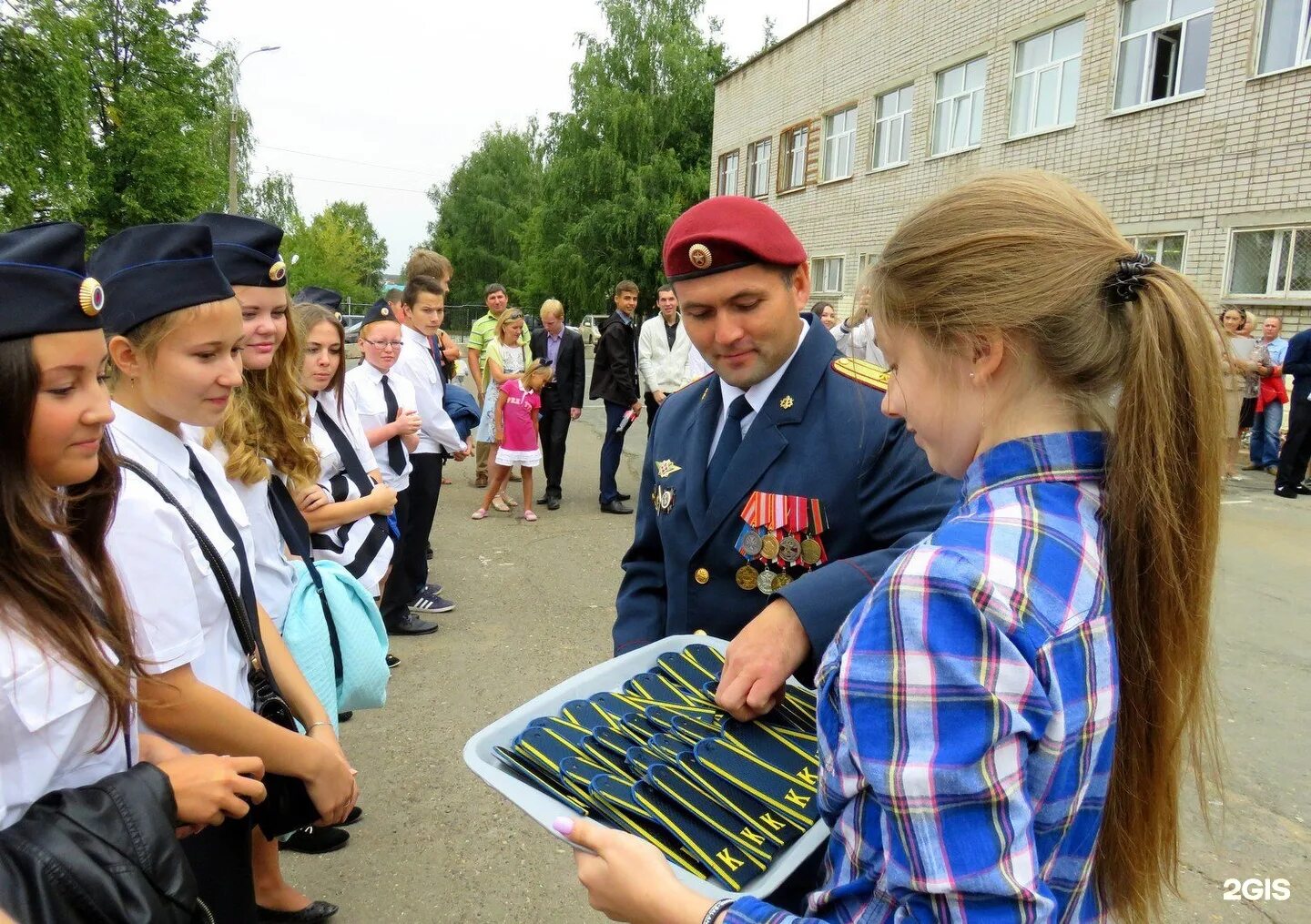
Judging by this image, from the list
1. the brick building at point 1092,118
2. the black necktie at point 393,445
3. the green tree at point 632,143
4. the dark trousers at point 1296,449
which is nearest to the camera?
the black necktie at point 393,445

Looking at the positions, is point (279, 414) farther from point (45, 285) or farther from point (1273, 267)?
point (1273, 267)

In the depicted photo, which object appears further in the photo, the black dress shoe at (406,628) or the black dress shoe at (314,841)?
the black dress shoe at (406,628)

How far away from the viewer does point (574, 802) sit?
1.22 meters

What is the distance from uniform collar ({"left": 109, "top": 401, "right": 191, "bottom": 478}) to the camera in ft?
6.35

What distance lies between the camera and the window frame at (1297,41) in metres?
10.0

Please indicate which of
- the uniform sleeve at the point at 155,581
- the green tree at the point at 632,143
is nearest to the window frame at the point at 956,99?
the green tree at the point at 632,143

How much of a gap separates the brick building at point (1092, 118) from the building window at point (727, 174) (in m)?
3.96

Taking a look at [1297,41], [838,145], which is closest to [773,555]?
[1297,41]

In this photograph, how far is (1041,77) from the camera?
14.0m

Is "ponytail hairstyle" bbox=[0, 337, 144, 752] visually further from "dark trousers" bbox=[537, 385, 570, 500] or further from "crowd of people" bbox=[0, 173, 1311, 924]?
"dark trousers" bbox=[537, 385, 570, 500]

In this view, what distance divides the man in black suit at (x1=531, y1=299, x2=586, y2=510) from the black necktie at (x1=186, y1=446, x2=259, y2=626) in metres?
6.31

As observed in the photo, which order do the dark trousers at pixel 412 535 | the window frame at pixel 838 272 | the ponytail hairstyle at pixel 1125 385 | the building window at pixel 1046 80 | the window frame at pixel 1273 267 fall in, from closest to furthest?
the ponytail hairstyle at pixel 1125 385
the dark trousers at pixel 412 535
the window frame at pixel 1273 267
the building window at pixel 1046 80
the window frame at pixel 838 272

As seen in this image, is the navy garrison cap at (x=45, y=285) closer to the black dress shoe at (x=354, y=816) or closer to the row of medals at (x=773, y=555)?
the row of medals at (x=773, y=555)

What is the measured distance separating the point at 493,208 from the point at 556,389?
46179 millimetres
